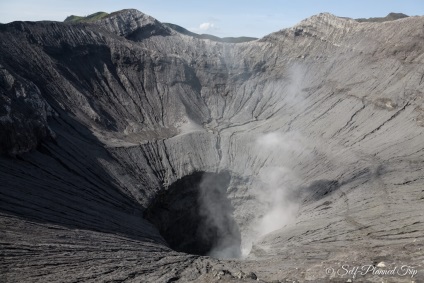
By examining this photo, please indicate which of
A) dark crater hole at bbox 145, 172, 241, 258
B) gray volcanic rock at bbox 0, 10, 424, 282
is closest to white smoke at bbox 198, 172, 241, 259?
dark crater hole at bbox 145, 172, 241, 258

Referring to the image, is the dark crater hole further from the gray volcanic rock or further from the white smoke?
the gray volcanic rock

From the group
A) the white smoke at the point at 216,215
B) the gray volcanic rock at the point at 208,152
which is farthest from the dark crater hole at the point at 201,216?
the gray volcanic rock at the point at 208,152

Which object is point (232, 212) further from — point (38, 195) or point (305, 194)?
point (38, 195)

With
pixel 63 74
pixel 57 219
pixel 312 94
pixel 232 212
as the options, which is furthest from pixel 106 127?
pixel 312 94

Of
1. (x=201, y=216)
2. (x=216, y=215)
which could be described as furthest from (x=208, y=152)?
(x=201, y=216)

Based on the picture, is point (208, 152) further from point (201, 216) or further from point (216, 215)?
point (201, 216)

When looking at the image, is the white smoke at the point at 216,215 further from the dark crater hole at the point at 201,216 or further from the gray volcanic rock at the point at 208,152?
the gray volcanic rock at the point at 208,152
